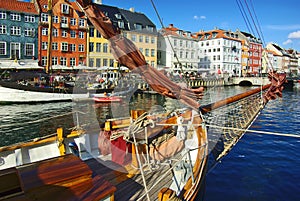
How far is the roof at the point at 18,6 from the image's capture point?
37.4 m

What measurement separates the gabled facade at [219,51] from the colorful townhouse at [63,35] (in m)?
39.8

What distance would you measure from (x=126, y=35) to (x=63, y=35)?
1153cm

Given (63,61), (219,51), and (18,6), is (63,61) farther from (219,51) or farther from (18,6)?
(219,51)

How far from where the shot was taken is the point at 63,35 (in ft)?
139

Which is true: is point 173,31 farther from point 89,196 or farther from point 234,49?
point 89,196

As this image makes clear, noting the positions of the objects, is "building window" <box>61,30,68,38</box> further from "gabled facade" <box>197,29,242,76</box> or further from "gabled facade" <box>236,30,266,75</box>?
"gabled facade" <box>236,30,266,75</box>

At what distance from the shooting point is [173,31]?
62.0 metres

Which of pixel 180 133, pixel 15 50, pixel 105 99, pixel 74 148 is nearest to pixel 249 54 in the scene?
pixel 105 99

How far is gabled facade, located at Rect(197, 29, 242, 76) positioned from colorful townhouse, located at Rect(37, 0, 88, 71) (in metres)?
39.8

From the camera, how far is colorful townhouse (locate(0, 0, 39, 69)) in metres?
37.2

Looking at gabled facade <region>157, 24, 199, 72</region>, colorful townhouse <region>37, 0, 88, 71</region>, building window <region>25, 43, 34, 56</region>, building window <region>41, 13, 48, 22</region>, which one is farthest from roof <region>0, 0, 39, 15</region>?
gabled facade <region>157, 24, 199, 72</region>

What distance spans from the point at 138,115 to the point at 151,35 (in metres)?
49.4

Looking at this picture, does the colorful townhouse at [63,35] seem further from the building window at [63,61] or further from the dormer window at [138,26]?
the dormer window at [138,26]

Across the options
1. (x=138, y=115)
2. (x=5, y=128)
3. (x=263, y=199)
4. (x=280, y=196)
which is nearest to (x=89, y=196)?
(x=138, y=115)
